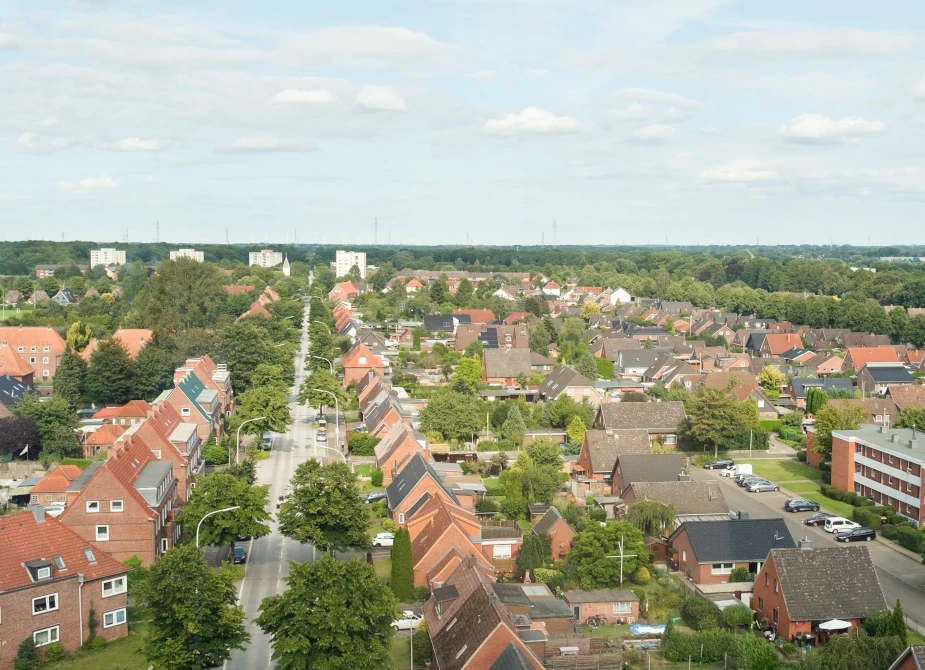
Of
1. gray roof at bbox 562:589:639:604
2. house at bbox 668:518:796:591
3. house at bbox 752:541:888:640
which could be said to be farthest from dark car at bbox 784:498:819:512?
gray roof at bbox 562:589:639:604

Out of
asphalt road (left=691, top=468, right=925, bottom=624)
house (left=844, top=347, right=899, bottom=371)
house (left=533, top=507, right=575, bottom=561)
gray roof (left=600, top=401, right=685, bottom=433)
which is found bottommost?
asphalt road (left=691, top=468, right=925, bottom=624)

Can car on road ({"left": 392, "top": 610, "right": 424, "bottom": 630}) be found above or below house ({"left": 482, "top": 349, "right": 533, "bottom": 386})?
below

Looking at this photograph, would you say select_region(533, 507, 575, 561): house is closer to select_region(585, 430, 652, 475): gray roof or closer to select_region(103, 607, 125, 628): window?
select_region(585, 430, 652, 475): gray roof

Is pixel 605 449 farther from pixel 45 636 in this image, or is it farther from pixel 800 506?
pixel 45 636

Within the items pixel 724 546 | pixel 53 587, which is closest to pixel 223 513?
pixel 53 587

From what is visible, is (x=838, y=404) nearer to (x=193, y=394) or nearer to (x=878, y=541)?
(x=878, y=541)

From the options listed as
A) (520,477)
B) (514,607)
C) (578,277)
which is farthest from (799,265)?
(514,607)
